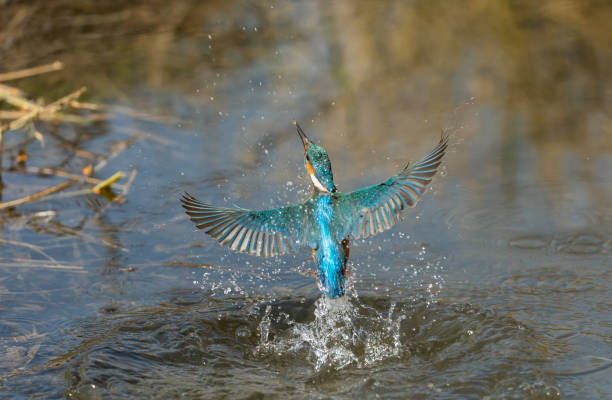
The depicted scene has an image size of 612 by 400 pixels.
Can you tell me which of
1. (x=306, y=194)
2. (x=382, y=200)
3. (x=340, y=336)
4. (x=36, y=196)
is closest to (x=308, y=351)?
(x=340, y=336)

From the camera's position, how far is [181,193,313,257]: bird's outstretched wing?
3777 mm

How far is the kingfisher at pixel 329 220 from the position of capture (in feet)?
12.5

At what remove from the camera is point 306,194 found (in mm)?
5391

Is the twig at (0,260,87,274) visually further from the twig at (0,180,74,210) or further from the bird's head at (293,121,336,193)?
the bird's head at (293,121,336,193)

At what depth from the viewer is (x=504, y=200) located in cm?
532

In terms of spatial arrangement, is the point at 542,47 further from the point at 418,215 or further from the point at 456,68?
the point at 418,215

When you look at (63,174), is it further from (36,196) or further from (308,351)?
(308,351)

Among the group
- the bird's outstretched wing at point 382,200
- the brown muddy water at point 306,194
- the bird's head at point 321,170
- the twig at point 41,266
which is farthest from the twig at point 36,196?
the bird's outstretched wing at point 382,200

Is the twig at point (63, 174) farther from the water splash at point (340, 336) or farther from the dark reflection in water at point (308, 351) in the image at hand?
the water splash at point (340, 336)

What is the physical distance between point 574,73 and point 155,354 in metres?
5.11

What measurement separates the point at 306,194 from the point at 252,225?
5.17 feet

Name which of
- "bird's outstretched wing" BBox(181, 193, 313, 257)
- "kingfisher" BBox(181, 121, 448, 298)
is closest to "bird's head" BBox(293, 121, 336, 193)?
"kingfisher" BBox(181, 121, 448, 298)

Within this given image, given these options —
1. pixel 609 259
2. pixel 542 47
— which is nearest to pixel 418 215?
pixel 609 259

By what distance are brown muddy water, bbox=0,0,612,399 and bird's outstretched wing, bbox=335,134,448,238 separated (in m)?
0.48
